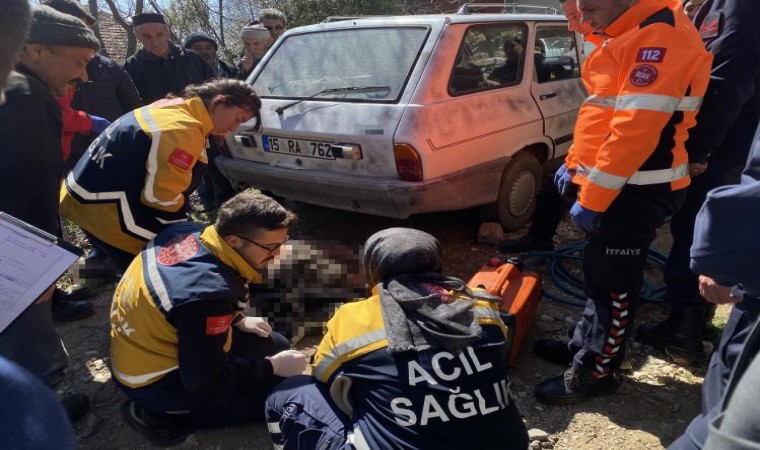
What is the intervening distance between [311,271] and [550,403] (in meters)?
1.44

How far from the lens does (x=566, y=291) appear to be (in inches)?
137

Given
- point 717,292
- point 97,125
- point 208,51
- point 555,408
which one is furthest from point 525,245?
point 208,51

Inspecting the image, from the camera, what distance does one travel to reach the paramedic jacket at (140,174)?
2.63 meters

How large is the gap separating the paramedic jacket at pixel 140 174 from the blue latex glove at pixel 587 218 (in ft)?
6.17

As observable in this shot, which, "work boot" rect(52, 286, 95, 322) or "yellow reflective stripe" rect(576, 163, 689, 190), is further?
"work boot" rect(52, 286, 95, 322)

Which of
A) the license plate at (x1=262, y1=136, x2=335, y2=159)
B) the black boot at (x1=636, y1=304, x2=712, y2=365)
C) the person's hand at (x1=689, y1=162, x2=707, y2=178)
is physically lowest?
the black boot at (x1=636, y1=304, x2=712, y2=365)

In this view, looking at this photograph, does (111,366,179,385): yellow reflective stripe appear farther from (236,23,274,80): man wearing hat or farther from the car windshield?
(236,23,274,80): man wearing hat

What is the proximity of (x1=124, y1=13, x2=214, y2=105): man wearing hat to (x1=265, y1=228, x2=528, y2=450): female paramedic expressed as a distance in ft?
13.6

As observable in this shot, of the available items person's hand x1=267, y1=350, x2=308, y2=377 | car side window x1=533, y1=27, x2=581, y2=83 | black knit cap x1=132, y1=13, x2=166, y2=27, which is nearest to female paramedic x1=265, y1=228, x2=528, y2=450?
person's hand x1=267, y1=350, x2=308, y2=377

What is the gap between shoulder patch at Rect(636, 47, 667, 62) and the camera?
2.01 meters

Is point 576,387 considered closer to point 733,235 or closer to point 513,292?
point 513,292

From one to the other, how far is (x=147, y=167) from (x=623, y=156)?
221 centimetres

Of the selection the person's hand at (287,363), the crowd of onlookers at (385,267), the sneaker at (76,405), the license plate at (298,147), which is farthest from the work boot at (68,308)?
A: the person's hand at (287,363)

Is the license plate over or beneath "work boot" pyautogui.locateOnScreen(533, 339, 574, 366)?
over
